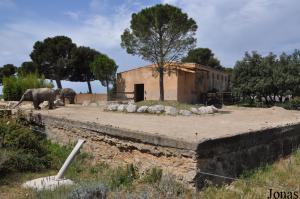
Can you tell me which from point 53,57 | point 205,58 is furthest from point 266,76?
point 205,58

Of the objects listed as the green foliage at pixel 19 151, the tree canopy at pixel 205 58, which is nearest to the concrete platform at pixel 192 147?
the green foliage at pixel 19 151

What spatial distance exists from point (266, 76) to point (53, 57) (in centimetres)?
2007

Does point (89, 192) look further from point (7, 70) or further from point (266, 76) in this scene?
Answer: point (7, 70)

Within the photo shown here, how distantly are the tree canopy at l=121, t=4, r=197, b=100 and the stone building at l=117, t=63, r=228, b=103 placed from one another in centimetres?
178

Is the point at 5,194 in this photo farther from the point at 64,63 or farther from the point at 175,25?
the point at 64,63

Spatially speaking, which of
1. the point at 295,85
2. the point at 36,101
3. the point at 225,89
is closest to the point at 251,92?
the point at 295,85

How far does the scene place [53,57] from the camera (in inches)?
1316

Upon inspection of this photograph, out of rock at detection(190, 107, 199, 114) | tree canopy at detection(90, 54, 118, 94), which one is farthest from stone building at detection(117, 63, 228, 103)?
rock at detection(190, 107, 199, 114)

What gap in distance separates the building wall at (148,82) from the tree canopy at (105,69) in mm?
3018

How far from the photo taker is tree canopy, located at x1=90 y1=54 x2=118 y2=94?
94.7 feet

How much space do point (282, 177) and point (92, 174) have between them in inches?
132

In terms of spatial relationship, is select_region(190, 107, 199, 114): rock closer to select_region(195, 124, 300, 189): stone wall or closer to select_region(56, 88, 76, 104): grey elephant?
select_region(195, 124, 300, 189): stone wall

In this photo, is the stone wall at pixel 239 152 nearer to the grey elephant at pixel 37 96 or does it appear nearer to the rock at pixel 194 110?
the rock at pixel 194 110

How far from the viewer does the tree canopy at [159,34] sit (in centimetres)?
2045
